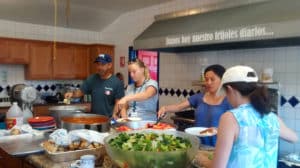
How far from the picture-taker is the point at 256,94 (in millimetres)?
1258

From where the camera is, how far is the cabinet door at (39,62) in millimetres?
4664

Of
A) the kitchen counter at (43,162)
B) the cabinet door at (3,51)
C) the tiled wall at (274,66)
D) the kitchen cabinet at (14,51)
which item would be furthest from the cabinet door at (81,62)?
the kitchen counter at (43,162)

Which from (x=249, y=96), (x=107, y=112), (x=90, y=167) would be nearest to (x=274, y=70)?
(x=107, y=112)

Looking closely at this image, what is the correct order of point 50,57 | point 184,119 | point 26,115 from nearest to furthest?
point 26,115, point 184,119, point 50,57

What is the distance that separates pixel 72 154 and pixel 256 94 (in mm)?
1004

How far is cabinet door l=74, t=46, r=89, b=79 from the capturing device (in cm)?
518

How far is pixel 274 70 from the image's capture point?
3.08 m

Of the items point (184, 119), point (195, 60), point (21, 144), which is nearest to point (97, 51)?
point (195, 60)

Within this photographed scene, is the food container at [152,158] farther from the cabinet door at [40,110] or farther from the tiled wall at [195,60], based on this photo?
the cabinet door at [40,110]

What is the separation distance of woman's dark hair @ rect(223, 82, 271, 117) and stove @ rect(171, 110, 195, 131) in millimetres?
2025

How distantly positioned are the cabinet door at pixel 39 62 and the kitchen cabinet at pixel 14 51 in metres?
0.09

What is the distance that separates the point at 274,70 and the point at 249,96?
204cm

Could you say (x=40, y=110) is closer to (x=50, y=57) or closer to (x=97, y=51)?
(x=50, y=57)

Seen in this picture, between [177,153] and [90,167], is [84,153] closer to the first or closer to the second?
[90,167]
